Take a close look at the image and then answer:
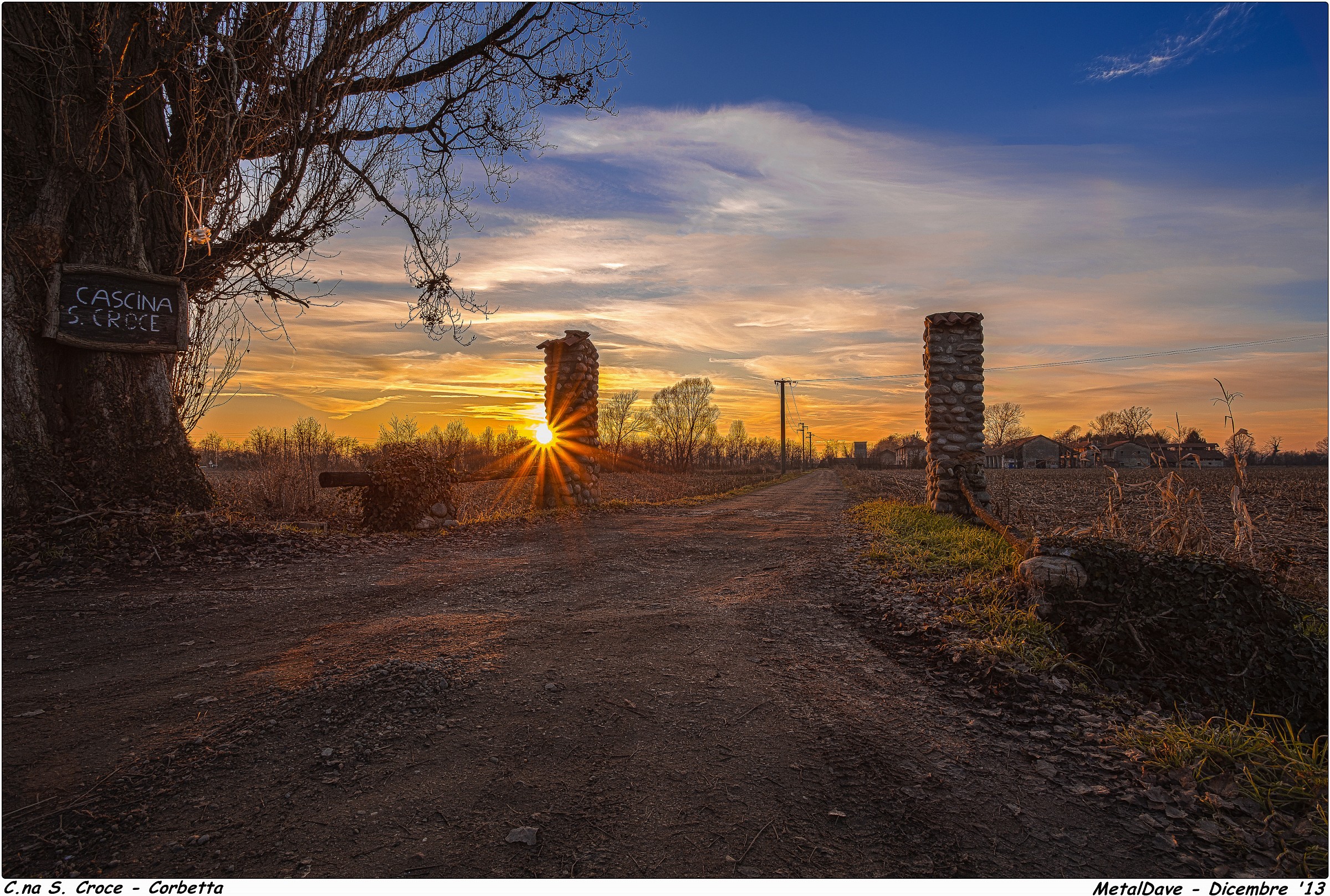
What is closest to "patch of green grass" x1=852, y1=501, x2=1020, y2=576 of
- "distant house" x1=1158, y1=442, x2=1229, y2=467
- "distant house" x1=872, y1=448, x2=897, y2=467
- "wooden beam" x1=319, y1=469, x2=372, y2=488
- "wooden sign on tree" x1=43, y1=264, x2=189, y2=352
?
"distant house" x1=1158, y1=442, x2=1229, y2=467

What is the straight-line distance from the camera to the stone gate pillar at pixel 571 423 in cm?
1306

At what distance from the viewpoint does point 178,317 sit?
7559 millimetres

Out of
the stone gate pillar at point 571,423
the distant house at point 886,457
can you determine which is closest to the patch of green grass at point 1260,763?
the stone gate pillar at point 571,423

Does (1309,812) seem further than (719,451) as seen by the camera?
No

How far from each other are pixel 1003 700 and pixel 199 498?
8.77m

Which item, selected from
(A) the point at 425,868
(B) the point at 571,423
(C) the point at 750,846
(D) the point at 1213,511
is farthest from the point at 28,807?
(D) the point at 1213,511

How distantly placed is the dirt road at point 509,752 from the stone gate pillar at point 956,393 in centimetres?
733

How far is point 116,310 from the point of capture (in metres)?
7.05

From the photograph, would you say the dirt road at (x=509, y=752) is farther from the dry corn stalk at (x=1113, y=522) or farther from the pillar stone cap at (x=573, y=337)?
the pillar stone cap at (x=573, y=337)

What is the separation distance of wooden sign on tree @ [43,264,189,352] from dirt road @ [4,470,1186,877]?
11.3ft

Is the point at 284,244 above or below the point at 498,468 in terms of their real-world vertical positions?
above

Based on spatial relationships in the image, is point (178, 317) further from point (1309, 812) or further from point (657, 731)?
point (1309, 812)

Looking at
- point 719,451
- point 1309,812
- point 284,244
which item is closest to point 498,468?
point 284,244

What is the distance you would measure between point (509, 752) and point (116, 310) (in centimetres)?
771
